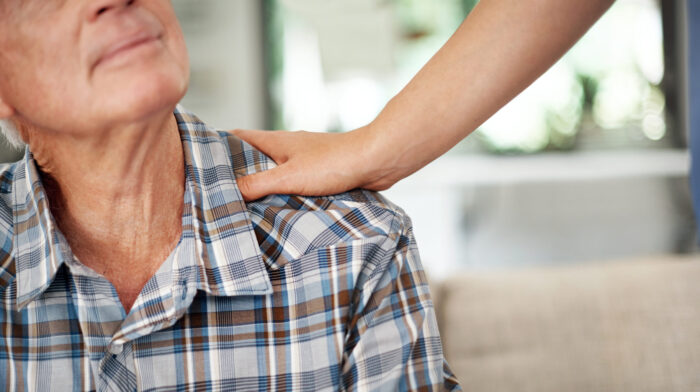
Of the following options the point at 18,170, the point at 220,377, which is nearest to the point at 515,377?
the point at 220,377

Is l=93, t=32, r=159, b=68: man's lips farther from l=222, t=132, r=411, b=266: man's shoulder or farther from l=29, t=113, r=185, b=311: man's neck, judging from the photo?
l=222, t=132, r=411, b=266: man's shoulder

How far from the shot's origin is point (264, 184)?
88 cm

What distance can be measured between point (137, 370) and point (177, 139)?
31cm

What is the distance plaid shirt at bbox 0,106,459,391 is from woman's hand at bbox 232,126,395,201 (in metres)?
0.04

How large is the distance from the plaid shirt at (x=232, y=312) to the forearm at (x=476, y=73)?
0.35 ft

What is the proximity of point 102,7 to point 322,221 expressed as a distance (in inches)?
14.3

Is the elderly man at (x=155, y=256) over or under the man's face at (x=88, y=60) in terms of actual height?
under

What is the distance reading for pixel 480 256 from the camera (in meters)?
3.15

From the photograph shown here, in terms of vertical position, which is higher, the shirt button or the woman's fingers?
the woman's fingers

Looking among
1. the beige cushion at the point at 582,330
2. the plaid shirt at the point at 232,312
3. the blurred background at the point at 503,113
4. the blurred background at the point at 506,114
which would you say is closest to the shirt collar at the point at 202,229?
the plaid shirt at the point at 232,312

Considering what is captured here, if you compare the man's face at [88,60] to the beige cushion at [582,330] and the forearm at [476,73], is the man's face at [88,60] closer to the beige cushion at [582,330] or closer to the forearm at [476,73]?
the forearm at [476,73]

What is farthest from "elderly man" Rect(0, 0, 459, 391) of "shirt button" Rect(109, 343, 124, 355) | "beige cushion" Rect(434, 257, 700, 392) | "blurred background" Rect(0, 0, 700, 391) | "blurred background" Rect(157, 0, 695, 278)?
"blurred background" Rect(157, 0, 695, 278)

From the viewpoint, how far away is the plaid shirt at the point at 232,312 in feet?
2.56

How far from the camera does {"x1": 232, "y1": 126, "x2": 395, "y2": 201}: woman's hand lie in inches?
34.0
